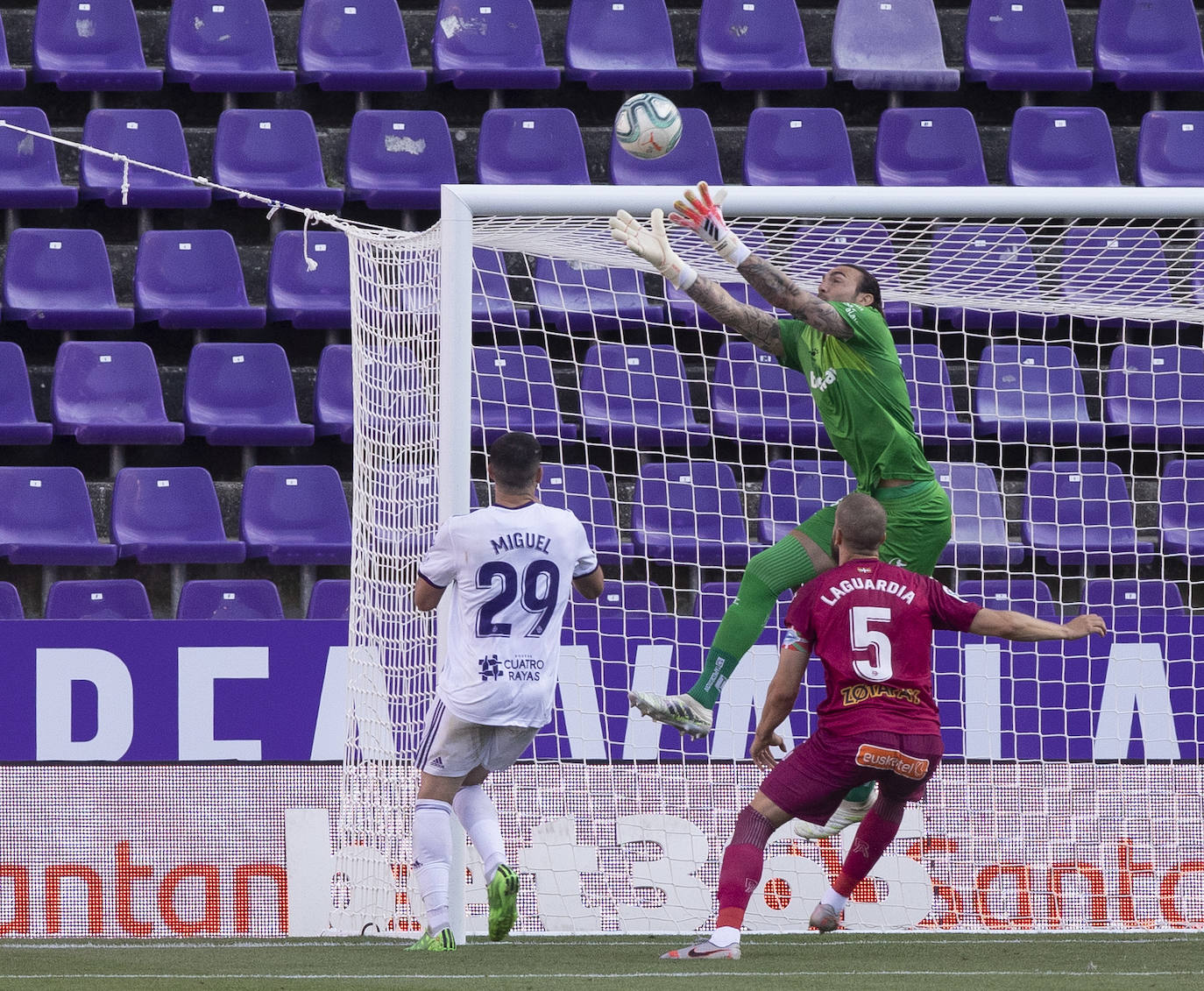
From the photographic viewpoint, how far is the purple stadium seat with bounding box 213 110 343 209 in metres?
10.5

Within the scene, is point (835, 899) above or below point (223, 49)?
below

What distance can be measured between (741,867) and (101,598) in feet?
15.0

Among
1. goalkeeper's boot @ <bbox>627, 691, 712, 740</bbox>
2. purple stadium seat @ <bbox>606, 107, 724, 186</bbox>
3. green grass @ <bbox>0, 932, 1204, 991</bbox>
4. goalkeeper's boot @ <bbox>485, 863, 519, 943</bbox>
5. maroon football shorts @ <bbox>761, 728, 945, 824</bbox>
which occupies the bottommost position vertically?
green grass @ <bbox>0, 932, 1204, 991</bbox>

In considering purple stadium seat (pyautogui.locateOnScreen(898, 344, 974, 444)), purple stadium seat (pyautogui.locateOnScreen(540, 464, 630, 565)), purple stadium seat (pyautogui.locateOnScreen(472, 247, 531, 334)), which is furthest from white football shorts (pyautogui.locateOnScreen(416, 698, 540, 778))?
purple stadium seat (pyautogui.locateOnScreen(472, 247, 531, 334))

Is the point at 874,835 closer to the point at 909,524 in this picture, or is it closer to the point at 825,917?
the point at 825,917

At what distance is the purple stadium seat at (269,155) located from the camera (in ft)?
34.5

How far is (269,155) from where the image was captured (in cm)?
1063

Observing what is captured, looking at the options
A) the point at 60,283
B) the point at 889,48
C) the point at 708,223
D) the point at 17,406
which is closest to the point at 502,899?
the point at 708,223

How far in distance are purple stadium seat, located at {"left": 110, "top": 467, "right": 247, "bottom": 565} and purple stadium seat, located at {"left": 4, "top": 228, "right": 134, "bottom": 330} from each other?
1132 mm

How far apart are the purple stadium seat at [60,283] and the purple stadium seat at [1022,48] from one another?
566 cm

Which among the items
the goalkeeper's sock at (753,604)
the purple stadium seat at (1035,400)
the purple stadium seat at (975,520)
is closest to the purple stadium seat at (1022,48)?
the purple stadium seat at (1035,400)

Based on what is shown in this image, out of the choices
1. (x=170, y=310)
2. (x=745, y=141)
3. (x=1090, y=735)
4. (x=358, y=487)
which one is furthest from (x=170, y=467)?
(x=1090, y=735)

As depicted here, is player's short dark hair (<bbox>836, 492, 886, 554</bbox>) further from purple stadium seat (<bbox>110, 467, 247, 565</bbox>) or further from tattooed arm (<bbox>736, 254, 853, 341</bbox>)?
purple stadium seat (<bbox>110, 467, 247, 565</bbox>)

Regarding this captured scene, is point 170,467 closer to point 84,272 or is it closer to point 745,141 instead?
point 84,272
